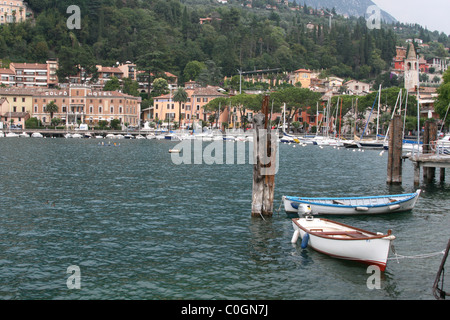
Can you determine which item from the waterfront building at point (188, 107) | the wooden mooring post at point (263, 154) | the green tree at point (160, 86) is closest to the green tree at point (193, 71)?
the green tree at point (160, 86)

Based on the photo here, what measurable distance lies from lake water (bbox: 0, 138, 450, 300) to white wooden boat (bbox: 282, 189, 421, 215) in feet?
1.97

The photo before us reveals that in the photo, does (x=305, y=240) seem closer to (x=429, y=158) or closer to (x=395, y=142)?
(x=429, y=158)

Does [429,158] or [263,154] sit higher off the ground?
[263,154]

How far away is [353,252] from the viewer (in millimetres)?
21266

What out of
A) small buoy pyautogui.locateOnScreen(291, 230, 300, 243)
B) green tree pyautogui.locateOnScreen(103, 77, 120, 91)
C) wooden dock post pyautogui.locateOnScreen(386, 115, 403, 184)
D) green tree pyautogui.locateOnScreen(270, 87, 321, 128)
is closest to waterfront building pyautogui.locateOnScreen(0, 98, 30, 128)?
green tree pyautogui.locateOnScreen(103, 77, 120, 91)

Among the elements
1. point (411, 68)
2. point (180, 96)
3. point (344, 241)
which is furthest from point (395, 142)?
point (180, 96)

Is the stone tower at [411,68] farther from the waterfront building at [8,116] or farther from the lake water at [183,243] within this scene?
the waterfront building at [8,116]

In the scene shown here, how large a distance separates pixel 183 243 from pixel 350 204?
12.3 metres

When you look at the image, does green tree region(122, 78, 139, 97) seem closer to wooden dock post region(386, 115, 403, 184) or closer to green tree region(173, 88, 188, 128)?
green tree region(173, 88, 188, 128)

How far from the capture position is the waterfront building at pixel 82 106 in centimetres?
14912

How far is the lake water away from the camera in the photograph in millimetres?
18797

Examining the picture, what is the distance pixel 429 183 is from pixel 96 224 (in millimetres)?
30715

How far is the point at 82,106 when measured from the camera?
492 ft
